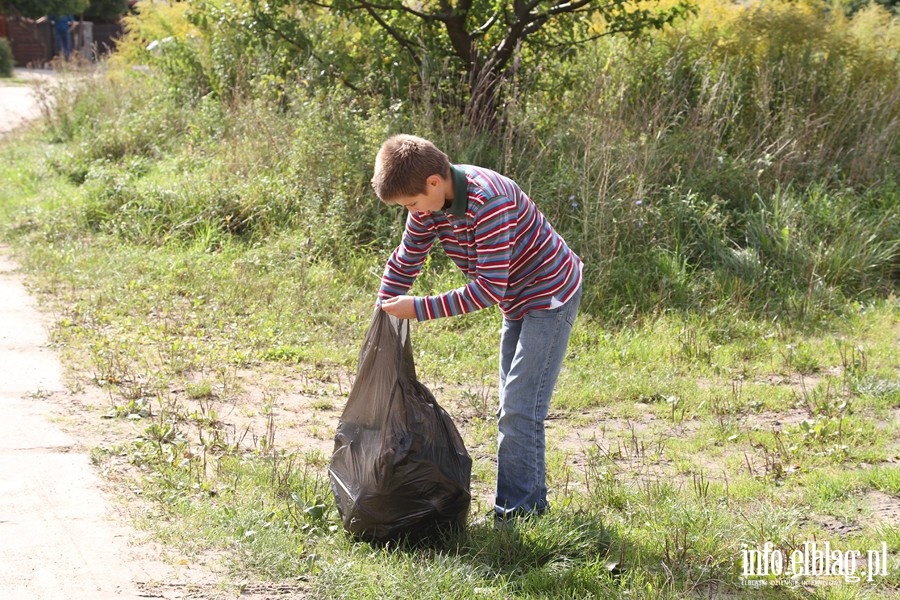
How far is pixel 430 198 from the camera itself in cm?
359

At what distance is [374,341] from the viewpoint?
393cm

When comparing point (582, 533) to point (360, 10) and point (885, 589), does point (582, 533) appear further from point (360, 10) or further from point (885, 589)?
point (360, 10)

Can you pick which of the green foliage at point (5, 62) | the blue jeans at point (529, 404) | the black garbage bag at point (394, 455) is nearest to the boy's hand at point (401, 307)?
Answer: the black garbage bag at point (394, 455)

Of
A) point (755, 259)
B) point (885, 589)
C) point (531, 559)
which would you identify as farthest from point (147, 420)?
point (755, 259)

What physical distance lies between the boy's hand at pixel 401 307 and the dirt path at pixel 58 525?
1.17 m

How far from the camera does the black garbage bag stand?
3.79 metres

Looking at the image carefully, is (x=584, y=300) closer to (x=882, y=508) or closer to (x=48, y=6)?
(x=882, y=508)

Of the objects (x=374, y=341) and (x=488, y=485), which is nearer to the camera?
(x=374, y=341)

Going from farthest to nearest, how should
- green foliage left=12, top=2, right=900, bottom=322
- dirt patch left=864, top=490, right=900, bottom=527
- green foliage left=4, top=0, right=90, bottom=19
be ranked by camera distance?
green foliage left=4, top=0, right=90, bottom=19 < green foliage left=12, top=2, right=900, bottom=322 < dirt patch left=864, top=490, right=900, bottom=527

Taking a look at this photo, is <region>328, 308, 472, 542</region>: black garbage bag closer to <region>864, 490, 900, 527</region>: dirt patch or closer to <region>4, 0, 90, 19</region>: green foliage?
<region>864, 490, 900, 527</region>: dirt patch

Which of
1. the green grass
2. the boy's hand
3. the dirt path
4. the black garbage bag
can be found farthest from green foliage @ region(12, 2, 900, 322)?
the boy's hand

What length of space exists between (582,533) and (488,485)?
2.93ft

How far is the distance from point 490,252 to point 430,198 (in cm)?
29

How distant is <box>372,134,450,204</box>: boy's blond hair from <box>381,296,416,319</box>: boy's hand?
0.39 metres
